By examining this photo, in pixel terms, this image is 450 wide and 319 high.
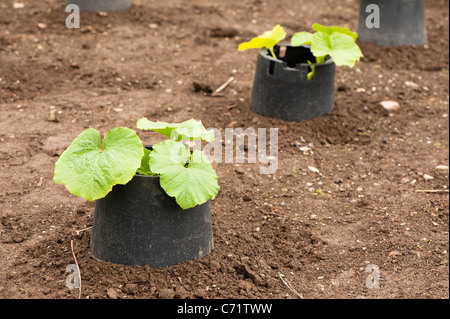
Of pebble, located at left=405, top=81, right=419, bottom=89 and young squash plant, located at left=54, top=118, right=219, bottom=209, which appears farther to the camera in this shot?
pebble, located at left=405, top=81, right=419, bottom=89

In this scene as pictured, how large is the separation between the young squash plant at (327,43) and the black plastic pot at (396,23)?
2.04 meters

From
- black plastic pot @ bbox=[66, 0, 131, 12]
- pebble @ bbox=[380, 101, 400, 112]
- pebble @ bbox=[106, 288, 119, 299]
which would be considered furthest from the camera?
black plastic pot @ bbox=[66, 0, 131, 12]

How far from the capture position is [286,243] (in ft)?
10.9

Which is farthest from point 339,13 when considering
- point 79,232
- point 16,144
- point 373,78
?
point 79,232

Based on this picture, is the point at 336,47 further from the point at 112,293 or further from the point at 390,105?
the point at 112,293

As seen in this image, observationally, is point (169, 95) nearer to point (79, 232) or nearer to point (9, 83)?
point (9, 83)

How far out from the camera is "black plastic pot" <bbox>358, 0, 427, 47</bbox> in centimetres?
627

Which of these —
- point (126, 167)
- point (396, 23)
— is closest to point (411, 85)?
point (396, 23)

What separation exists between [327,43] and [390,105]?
111cm

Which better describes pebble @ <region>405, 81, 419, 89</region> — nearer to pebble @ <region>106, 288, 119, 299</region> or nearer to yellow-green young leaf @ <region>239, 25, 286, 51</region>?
yellow-green young leaf @ <region>239, 25, 286, 51</region>

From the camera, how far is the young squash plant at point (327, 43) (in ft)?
13.9

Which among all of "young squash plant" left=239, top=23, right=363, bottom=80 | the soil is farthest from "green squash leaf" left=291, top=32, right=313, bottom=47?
the soil

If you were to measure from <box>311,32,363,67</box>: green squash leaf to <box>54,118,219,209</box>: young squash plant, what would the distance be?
72.6 inches

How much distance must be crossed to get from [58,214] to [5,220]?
288 mm
